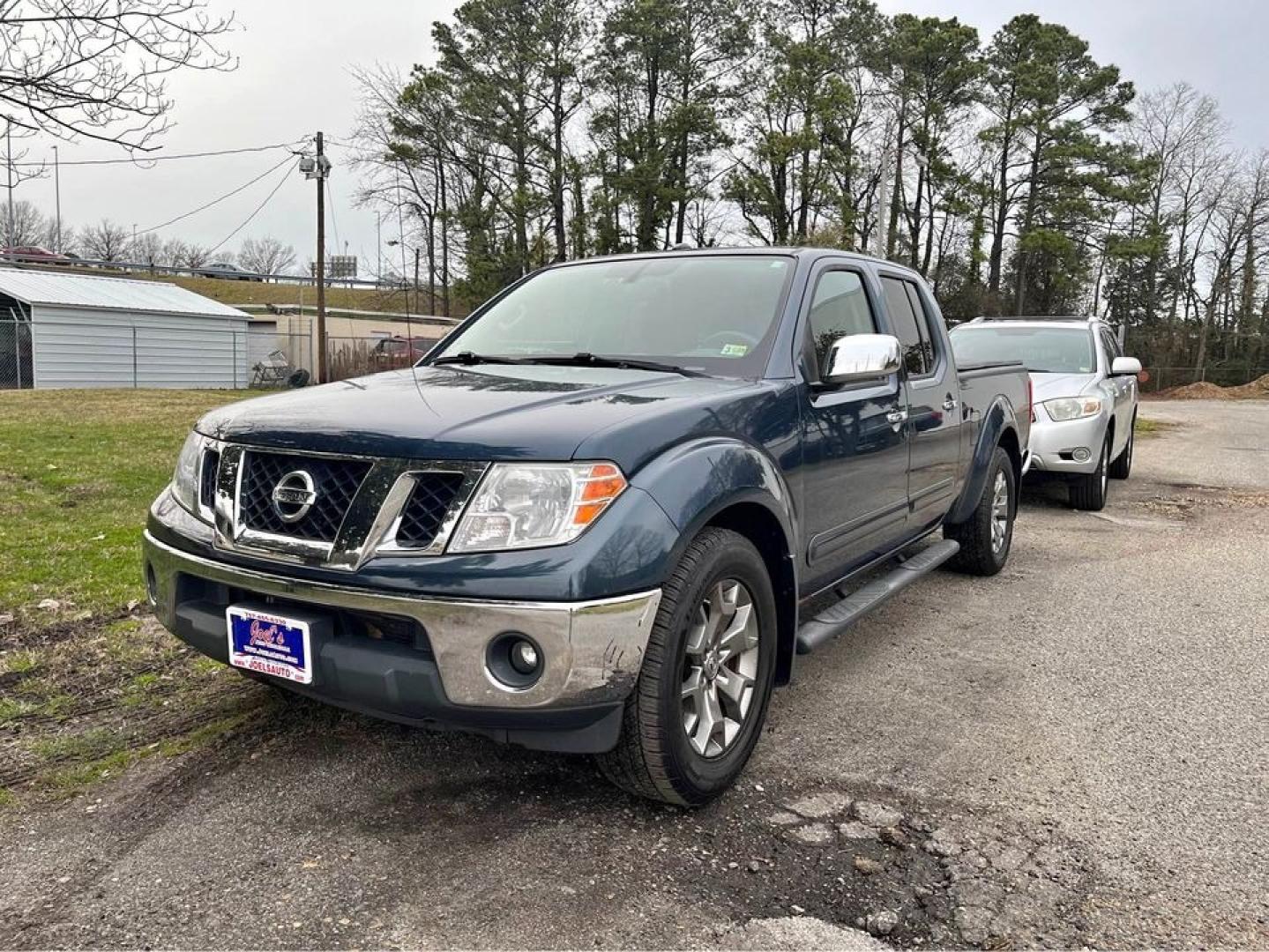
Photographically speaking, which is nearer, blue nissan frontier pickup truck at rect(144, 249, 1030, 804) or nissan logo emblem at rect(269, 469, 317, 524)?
blue nissan frontier pickup truck at rect(144, 249, 1030, 804)

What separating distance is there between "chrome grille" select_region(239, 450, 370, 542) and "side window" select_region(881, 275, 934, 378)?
2811 millimetres

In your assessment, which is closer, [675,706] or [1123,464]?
[675,706]

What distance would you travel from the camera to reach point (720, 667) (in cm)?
289

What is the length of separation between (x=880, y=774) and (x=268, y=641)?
2.01 metres

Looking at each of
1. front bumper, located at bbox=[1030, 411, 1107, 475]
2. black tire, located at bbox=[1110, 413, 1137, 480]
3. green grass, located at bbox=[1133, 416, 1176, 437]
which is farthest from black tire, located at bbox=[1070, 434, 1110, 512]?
green grass, located at bbox=[1133, 416, 1176, 437]

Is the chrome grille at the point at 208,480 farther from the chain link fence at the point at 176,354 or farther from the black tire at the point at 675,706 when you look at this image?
the chain link fence at the point at 176,354

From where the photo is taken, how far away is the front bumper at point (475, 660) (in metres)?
2.37

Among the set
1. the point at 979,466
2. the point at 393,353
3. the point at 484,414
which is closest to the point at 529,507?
the point at 484,414

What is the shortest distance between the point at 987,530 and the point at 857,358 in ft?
8.84

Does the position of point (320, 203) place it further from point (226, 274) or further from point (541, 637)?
point (226, 274)

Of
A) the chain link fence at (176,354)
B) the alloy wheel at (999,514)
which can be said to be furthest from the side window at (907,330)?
the chain link fence at (176,354)

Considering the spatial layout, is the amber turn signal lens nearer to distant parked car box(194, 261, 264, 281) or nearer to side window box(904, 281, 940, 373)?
side window box(904, 281, 940, 373)

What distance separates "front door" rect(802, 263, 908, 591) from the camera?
3500 millimetres

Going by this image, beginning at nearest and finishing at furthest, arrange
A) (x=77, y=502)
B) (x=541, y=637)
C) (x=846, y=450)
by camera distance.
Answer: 1. (x=541, y=637)
2. (x=846, y=450)
3. (x=77, y=502)
